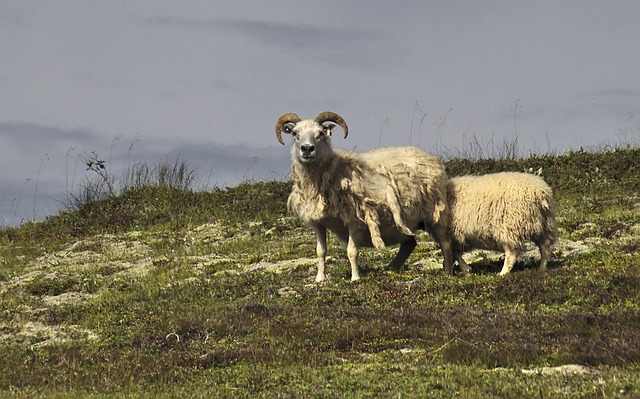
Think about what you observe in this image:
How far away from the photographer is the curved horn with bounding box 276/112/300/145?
16.1m

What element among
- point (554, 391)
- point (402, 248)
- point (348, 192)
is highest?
point (348, 192)

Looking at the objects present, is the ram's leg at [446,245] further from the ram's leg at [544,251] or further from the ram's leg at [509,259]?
the ram's leg at [544,251]

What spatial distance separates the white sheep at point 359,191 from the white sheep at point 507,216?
0.47m

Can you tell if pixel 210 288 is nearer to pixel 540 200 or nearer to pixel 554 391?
pixel 540 200

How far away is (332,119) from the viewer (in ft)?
52.6

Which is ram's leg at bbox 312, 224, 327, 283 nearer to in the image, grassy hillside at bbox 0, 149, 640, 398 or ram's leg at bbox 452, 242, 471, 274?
grassy hillside at bbox 0, 149, 640, 398

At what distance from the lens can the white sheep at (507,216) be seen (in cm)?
1502

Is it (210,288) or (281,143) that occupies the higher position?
(281,143)

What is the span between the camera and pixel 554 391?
27.3ft

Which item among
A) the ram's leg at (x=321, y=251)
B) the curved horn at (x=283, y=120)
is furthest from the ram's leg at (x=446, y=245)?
the curved horn at (x=283, y=120)

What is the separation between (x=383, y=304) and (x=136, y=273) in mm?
7465

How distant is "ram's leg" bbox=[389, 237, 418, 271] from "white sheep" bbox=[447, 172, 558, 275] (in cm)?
102

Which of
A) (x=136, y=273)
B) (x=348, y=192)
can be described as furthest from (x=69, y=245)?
(x=348, y=192)

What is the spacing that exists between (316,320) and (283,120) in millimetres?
4800
